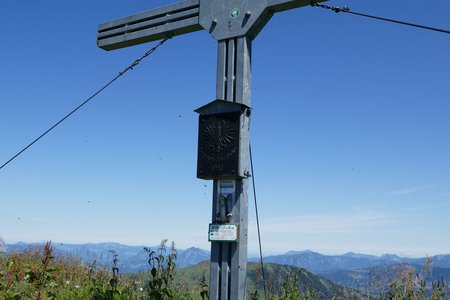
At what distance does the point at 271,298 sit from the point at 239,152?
2.52 metres

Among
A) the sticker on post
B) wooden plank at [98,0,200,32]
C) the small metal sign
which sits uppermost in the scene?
wooden plank at [98,0,200,32]

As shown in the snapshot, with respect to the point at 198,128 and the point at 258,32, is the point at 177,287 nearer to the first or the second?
the point at 198,128

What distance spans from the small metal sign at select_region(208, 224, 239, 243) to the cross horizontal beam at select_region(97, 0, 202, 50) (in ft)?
8.58

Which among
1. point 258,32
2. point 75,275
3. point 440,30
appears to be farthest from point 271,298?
point 75,275

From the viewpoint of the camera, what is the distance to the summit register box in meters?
4.73

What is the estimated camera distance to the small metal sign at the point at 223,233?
15.2 feet

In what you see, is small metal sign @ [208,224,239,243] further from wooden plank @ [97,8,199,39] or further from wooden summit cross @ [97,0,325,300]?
wooden plank @ [97,8,199,39]

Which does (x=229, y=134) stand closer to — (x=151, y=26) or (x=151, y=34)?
(x=151, y=34)

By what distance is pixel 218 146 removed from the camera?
4.86 m

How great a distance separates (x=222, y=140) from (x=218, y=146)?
0.08m

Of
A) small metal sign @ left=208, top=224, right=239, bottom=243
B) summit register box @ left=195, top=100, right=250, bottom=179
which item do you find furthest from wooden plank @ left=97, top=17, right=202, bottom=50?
small metal sign @ left=208, top=224, right=239, bottom=243

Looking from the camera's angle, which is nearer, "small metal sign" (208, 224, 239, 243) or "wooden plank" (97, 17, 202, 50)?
"small metal sign" (208, 224, 239, 243)

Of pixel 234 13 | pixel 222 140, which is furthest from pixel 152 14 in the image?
pixel 222 140

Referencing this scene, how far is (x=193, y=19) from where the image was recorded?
221 inches
